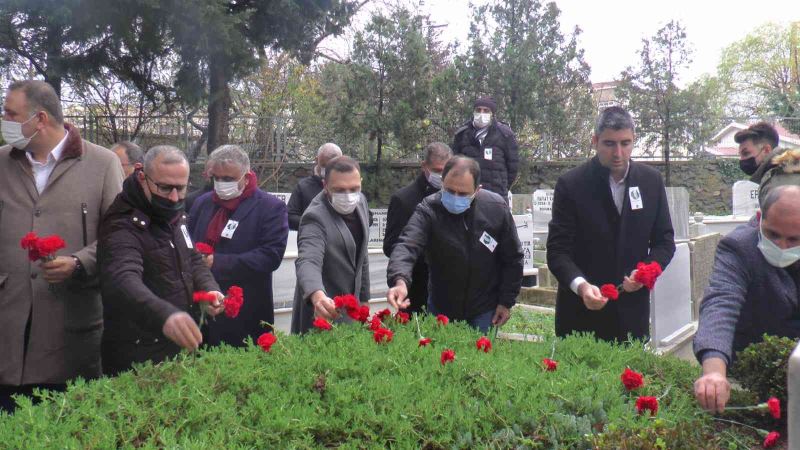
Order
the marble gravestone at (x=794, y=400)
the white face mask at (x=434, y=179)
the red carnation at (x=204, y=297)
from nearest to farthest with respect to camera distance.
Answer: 1. the marble gravestone at (x=794, y=400)
2. the red carnation at (x=204, y=297)
3. the white face mask at (x=434, y=179)

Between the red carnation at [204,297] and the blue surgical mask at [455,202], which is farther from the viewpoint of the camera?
the blue surgical mask at [455,202]

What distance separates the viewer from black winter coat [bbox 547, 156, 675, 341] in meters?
4.48

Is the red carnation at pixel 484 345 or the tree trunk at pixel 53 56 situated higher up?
the tree trunk at pixel 53 56

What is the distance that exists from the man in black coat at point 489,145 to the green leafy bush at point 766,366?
22.1 feet

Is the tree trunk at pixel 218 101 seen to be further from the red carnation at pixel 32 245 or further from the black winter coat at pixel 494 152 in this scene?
the red carnation at pixel 32 245

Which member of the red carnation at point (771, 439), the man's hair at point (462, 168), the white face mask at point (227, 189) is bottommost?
the red carnation at point (771, 439)

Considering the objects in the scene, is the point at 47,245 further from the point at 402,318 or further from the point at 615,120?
the point at 615,120

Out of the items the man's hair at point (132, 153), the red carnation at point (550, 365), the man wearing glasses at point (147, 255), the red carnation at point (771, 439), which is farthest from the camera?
the man's hair at point (132, 153)

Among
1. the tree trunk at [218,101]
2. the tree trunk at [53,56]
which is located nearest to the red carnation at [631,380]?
the tree trunk at [218,101]

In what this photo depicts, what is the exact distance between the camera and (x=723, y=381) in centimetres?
268

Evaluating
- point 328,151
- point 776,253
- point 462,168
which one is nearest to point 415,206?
point 462,168

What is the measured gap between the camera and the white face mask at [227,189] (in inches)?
197

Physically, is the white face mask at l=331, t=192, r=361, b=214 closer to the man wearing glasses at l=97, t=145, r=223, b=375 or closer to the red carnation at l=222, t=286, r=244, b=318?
the man wearing glasses at l=97, t=145, r=223, b=375

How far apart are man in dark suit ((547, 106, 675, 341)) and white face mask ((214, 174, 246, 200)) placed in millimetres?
1977
